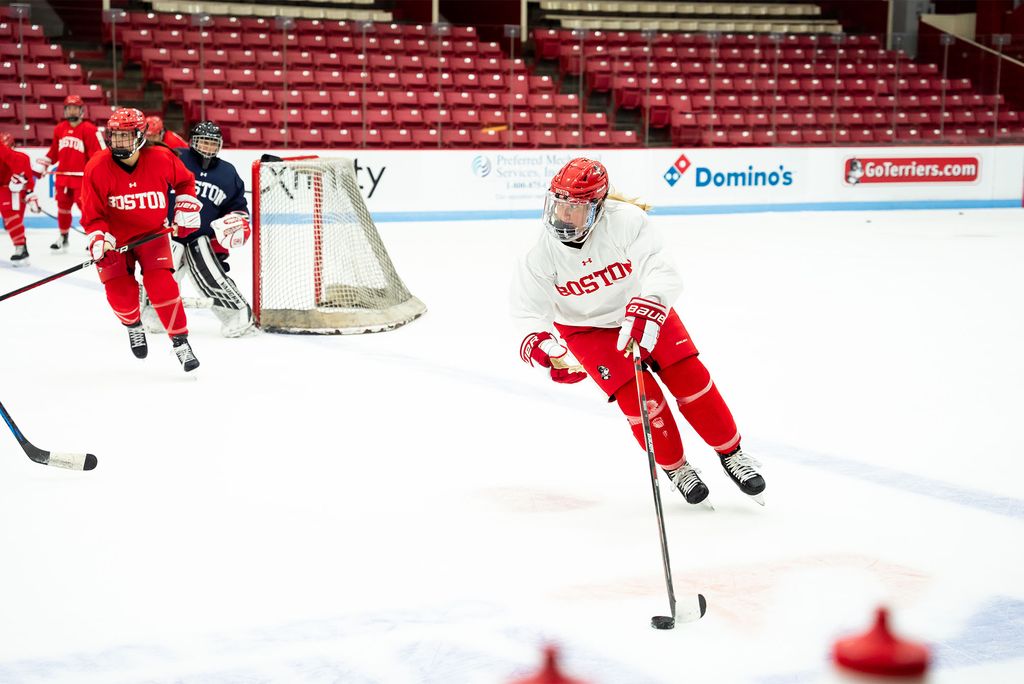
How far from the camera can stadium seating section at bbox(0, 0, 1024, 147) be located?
13.8m

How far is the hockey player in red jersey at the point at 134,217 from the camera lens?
5430 mm

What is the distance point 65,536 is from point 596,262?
1.65 metres

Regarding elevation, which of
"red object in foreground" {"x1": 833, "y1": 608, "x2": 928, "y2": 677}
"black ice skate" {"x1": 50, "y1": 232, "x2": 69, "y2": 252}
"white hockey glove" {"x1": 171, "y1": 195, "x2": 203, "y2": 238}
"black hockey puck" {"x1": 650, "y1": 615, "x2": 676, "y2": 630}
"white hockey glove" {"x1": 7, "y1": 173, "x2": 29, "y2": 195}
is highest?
"red object in foreground" {"x1": 833, "y1": 608, "x2": 928, "y2": 677}

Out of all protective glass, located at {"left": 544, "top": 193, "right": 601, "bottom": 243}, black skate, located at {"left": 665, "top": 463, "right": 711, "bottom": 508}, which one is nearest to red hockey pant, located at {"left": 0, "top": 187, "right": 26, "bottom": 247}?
protective glass, located at {"left": 544, "top": 193, "right": 601, "bottom": 243}

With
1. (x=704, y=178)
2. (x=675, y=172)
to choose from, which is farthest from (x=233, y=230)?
(x=704, y=178)

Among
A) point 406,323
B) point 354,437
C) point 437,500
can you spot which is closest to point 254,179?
point 406,323

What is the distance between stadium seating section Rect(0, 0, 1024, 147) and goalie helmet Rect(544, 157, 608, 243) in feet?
35.0

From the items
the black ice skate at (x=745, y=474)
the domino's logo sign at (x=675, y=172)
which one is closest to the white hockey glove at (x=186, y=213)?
the black ice skate at (x=745, y=474)

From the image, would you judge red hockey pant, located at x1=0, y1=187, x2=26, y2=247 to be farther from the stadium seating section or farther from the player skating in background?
the player skating in background

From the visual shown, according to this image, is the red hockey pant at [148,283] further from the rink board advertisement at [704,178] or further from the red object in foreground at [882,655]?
the rink board advertisement at [704,178]

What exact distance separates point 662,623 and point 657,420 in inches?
37.1

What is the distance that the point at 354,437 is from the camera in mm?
4535

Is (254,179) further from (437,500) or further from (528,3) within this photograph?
(528,3)

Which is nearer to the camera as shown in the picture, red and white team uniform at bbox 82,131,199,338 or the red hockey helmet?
red and white team uniform at bbox 82,131,199,338
